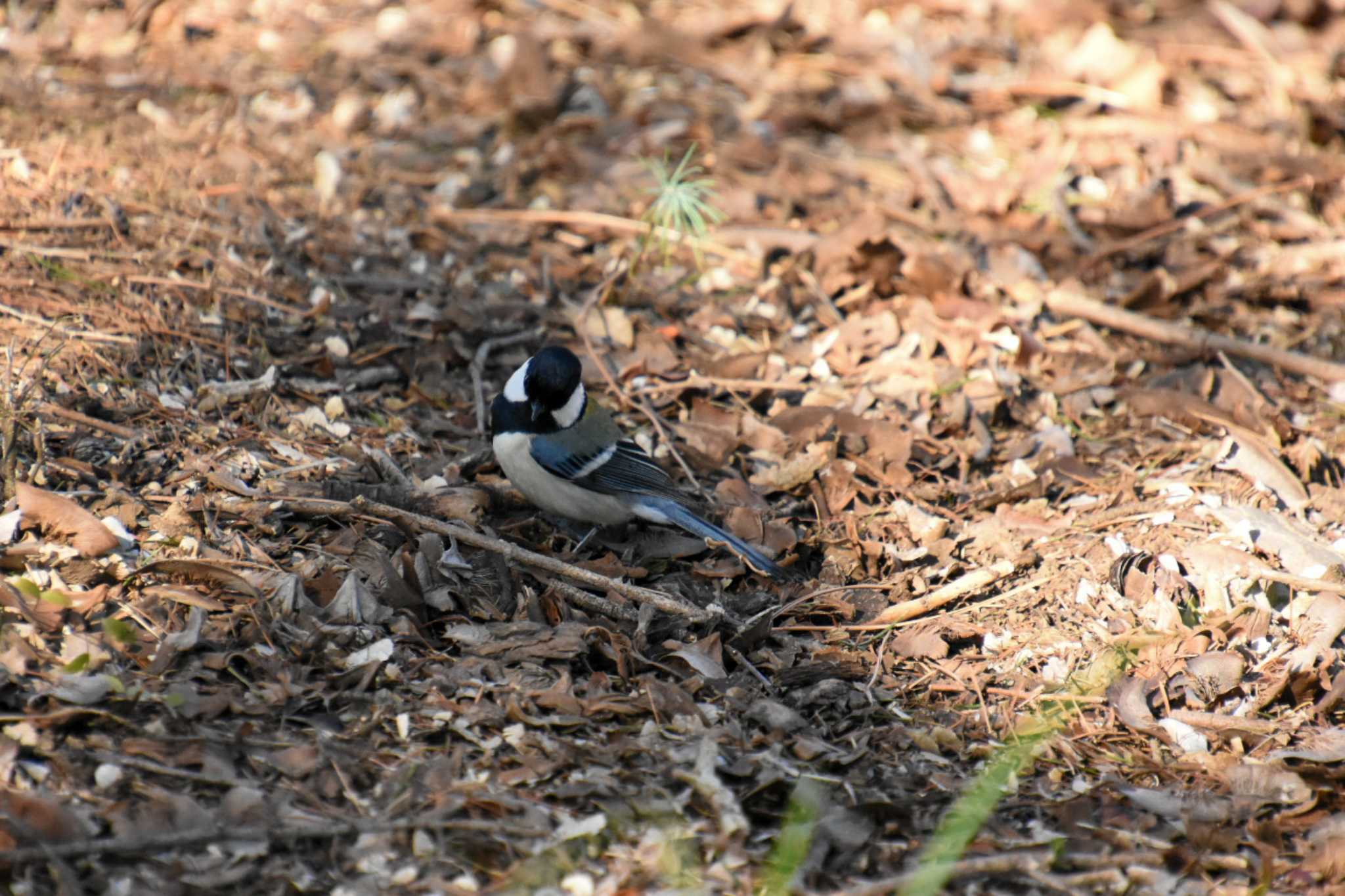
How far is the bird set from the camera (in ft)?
13.8

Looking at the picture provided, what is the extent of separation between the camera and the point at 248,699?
306cm

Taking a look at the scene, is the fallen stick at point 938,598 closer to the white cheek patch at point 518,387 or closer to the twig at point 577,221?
the white cheek patch at point 518,387

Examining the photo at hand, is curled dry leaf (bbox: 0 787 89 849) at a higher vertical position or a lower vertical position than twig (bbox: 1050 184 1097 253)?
higher

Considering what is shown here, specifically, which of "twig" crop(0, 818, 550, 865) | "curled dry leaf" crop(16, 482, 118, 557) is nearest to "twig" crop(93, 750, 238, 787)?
"twig" crop(0, 818, 550, 865)

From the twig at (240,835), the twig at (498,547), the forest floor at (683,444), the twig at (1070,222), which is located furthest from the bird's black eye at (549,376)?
the twig at (1070,222)

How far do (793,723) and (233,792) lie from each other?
149 centimetres

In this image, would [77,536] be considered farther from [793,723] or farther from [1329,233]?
[1329,233]

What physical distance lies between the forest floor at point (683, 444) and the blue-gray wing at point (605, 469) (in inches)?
8.3

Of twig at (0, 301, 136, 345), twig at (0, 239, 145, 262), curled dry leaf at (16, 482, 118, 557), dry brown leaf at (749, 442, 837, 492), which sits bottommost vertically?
dry brown leaf at (749, 442, 837, 492)

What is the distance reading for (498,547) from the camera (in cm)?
380

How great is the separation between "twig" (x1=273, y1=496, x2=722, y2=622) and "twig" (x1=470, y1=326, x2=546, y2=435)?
2.80 feet

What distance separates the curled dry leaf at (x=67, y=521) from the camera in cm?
337

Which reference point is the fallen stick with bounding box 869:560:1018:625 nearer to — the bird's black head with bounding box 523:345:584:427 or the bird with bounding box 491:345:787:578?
the bird with bounding box 491:345:787:578

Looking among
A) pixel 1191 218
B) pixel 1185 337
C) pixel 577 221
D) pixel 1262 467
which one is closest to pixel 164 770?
pixel 577 221
